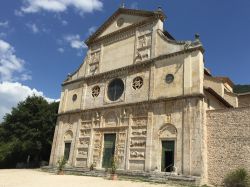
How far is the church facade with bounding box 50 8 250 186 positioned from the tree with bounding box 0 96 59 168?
487cm

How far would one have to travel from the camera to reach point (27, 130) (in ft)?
94.8

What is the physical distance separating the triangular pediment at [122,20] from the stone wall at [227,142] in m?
9.09

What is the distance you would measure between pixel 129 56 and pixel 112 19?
4.61 meters

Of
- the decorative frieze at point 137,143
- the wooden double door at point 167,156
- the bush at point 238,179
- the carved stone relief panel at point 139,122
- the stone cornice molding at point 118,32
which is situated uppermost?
the stone cornice molding at point 118,32

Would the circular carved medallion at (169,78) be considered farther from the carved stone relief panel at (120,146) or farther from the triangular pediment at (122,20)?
the triangular pediment at (122,20)

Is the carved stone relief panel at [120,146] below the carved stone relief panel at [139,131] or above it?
below

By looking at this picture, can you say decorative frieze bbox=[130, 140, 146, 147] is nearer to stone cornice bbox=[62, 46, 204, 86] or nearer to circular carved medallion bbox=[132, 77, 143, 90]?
circular carved medallion bbox=[132, 77, 143, 90]

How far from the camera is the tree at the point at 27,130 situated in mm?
28703

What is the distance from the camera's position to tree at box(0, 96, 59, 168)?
28703 mm

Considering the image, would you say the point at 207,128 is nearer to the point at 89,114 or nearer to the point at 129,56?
the point at 129,56

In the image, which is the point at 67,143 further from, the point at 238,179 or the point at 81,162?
the point at 238,179

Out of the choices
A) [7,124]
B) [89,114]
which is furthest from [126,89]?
[7,124]

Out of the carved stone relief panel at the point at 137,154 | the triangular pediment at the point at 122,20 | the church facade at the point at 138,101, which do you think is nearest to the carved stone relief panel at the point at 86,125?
the church facade at the point at 138,101

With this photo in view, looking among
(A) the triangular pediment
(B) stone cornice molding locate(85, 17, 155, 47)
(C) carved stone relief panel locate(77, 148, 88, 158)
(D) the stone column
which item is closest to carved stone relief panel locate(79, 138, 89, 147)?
(C) carved stone relief panel locate(77, 148, 88, 158)
